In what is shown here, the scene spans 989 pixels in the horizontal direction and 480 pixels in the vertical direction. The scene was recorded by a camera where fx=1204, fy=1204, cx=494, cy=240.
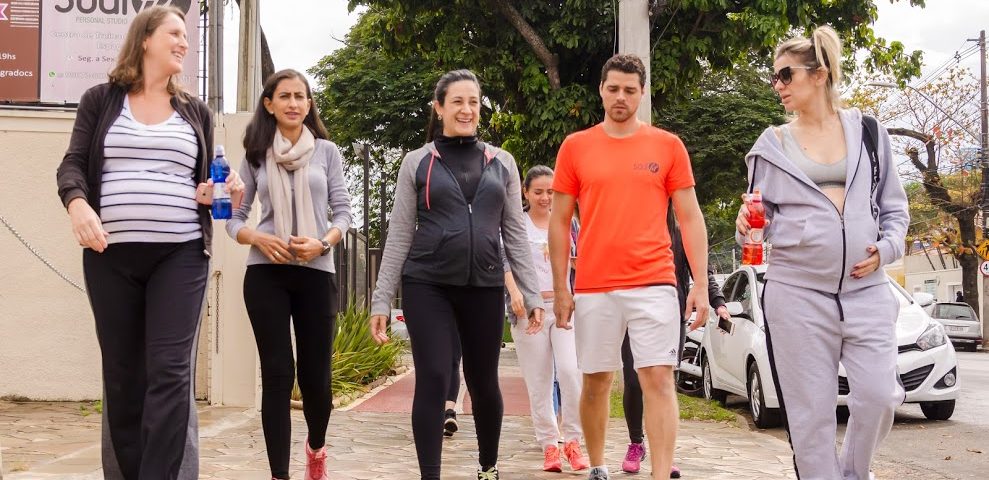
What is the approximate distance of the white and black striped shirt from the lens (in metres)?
4.28

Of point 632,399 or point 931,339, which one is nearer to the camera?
point 632,399

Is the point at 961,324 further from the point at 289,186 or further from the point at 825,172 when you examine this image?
the point at 289,186

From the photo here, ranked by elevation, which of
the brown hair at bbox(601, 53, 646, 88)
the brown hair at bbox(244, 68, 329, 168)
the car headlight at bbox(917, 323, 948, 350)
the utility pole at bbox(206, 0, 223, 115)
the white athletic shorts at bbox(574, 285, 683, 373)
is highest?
the utility pole at bbox(206, 0, 223, 115)

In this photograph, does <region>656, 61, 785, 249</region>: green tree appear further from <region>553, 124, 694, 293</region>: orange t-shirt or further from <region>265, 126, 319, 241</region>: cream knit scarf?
<region>265, 126, 319, 241</region>: cream knit scarf

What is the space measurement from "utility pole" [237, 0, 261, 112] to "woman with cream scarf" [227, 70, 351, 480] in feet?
15.4

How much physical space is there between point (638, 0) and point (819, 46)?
299 inches

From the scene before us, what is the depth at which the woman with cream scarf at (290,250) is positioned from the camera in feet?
17.3

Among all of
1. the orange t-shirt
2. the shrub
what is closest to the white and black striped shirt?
the orange t-shirt

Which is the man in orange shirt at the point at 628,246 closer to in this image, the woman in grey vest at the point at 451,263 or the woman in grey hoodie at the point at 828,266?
the woman in grey vest at the point at 451,263

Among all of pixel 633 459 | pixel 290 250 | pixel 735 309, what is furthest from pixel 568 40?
pixel 290 250

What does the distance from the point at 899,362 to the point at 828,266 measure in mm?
6031

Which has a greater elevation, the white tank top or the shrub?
the white tank top

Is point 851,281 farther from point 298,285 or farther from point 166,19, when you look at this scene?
point 166,19

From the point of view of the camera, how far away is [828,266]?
14.8 feet
